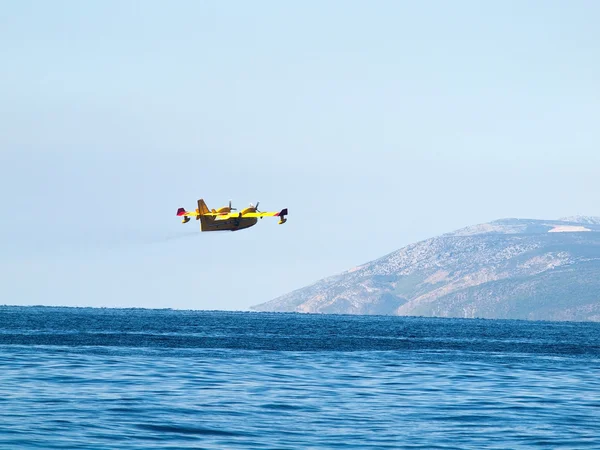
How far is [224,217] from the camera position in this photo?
4560 inches

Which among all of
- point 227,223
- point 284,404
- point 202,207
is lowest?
point 284,404

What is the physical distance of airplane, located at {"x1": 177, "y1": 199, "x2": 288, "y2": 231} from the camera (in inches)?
4503

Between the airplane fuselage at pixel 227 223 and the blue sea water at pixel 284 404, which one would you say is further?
the airplane fuselage at pixel 227 223

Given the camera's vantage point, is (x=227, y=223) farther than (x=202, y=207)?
No

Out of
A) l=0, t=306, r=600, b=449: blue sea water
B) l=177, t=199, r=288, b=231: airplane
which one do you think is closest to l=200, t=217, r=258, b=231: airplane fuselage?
l=177, t=199, r=288, b=231: airplane

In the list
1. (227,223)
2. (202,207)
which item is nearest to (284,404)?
(227,223)

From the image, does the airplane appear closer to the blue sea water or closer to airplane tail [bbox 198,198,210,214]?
airplane tail [bbox 198,198,210,214]

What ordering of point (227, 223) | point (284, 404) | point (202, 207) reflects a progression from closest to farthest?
point (284, 404), point (227, 223), point (202, 207)

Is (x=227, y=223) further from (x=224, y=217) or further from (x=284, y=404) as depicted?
(x=284, y=404)

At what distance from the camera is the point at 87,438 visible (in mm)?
41938

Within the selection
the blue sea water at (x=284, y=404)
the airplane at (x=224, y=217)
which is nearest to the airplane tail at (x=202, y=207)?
the airplane at (x=224, y=217)

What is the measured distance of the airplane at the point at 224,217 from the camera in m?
114

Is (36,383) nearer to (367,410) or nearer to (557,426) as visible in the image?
(367,410)

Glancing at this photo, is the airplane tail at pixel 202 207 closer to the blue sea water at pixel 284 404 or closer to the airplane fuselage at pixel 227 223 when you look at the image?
the airplane fuselage at pixel 227 223
